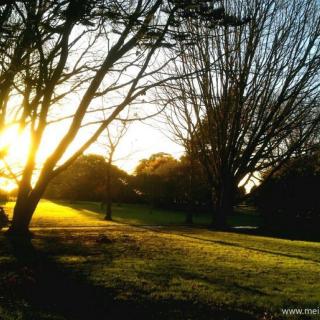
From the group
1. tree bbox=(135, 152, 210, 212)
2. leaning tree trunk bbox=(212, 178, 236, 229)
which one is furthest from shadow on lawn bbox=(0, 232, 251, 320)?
tree bbox=(135, 152, 210, 212)

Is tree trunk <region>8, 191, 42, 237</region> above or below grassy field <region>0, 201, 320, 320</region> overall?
above

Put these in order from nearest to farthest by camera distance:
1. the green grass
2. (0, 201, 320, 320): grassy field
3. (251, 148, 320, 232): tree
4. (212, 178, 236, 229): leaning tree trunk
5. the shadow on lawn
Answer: the shadow on lawn < (0, 201, 320, 320): grassy field < (212, 178, 236, 229): leaning tree trunk < the green grass < (251, 148, 320, 232): tree

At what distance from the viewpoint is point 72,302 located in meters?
5.77

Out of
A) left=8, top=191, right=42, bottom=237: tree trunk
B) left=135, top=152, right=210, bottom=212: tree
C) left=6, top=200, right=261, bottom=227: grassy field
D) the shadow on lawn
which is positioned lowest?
the shadow on lawn

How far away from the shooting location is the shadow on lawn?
17.3 feet

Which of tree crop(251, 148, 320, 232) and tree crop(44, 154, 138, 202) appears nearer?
tree crop(251, 148, 320, 232)

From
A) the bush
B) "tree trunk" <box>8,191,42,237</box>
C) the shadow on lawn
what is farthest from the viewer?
the bush

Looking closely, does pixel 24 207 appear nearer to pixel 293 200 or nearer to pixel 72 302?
pixel 72 302

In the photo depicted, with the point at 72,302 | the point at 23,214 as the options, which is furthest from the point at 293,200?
the point at 72,302

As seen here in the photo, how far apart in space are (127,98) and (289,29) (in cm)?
876

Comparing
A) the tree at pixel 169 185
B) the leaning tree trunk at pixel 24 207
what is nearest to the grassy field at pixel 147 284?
the leaning tree trunk at pixel 24 207

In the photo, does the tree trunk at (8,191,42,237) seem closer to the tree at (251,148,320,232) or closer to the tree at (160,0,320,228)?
the tree at (160,0,320,228)

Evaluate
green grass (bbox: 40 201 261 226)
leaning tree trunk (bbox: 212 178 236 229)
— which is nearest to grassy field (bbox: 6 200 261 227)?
green grass (bbox: 40 201 261 226)

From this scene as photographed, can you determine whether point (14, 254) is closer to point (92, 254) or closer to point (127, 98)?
point (92, 254)
